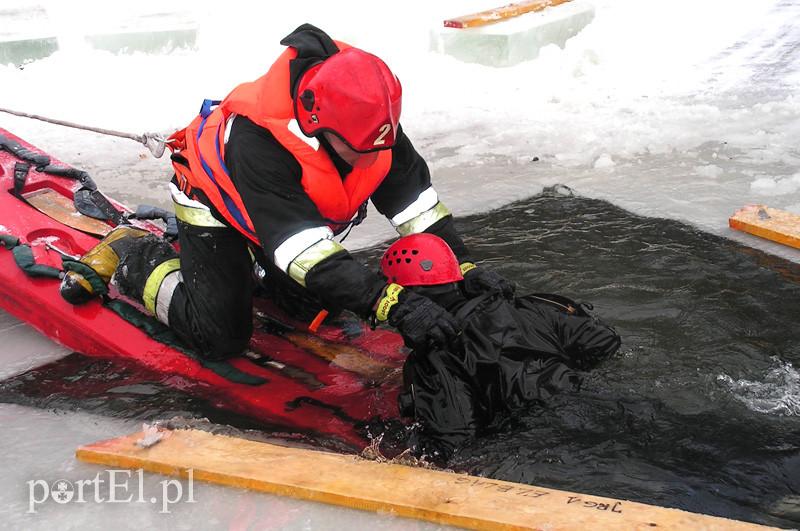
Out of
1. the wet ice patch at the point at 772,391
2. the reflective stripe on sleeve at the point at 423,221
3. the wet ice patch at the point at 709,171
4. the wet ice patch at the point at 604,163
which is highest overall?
the reflective stripe on sleeve at the point at 423,221

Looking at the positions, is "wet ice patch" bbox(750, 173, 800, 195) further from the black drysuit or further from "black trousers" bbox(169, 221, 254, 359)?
"black trousers" bbox(169, 221, 254, 359)

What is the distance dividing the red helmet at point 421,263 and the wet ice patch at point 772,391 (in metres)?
1.20

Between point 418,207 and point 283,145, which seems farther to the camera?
point 418,207

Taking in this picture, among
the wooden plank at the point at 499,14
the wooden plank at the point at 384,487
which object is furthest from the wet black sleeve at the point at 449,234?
the wooden plank at the point at 499,14

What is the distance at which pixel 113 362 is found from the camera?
3953 mm

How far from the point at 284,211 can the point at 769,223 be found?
3.17 meters

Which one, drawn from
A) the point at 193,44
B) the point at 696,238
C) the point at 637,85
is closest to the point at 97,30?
the point at 193,44

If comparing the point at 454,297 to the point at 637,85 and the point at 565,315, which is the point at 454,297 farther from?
the point at 637,85

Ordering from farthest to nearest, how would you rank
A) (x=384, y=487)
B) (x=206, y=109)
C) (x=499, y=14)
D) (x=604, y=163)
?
(x=499, y=14) → (x=604, y=163) → (x=206, y=109) → (x=384, y=487)

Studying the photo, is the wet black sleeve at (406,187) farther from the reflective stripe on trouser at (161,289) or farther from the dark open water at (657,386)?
the reflective stripe on trouser at (161,289)

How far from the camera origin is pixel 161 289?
3.93 metres

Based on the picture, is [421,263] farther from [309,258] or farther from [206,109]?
[206,109]

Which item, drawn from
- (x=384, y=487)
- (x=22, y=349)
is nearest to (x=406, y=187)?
(x=384, y=487)

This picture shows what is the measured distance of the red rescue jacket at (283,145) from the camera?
10.6ft
